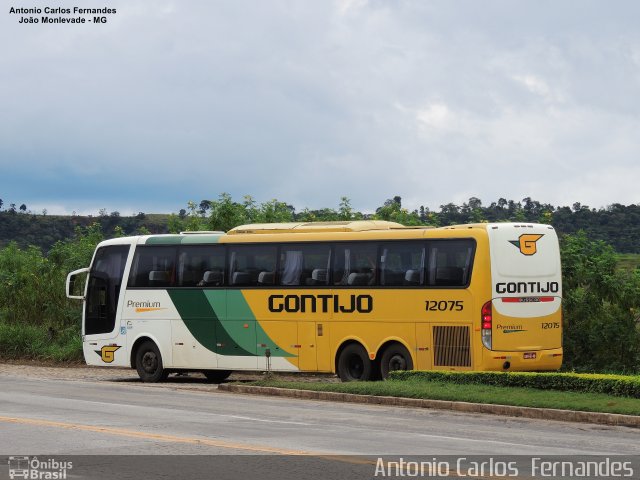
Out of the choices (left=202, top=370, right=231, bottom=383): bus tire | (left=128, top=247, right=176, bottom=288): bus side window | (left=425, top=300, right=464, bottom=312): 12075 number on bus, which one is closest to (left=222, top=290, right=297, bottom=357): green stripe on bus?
(left=128, top=247, right=176, bottom=288): bus side window

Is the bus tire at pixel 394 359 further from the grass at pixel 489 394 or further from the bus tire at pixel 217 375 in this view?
the bus tire at pixel 217 375

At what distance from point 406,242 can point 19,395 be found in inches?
340

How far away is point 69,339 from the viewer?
3725 cm

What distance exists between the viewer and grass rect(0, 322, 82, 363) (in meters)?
36.4

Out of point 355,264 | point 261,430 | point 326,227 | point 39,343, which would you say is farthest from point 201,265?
point 261,430

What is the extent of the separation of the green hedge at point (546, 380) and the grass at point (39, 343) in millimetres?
15054

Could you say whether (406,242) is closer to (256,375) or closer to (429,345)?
(429,345)

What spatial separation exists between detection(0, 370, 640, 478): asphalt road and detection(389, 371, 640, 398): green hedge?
2395 mm

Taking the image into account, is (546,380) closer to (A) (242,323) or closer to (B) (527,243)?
(B) (527,243)

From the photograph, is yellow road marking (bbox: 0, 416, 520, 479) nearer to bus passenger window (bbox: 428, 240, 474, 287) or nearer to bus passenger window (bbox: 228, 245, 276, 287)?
bus passenger window (bbox: 428, 240, 474, 287)

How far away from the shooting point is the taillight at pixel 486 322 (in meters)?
24.5

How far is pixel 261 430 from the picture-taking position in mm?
16812

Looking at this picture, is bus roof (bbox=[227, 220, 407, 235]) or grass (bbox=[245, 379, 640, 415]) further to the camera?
bus roof (bbox=[227, 220, 407, 235])

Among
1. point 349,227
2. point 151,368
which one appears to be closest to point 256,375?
point 151,368
